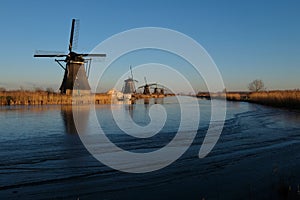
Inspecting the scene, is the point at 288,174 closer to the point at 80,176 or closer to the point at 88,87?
the point at 80,176

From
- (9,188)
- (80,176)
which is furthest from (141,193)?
(9,188)

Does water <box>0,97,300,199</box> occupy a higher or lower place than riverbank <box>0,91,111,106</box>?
lower

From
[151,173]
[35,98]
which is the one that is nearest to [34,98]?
[35,98]

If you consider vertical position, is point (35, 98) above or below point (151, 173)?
above

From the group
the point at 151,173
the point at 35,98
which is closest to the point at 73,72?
the point at 35,98

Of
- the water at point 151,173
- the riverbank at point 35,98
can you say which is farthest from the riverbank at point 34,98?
the water at point 151,173

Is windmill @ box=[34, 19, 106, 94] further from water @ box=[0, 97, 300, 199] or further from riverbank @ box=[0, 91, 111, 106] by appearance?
water @ box=[0, 97, 300, 199]

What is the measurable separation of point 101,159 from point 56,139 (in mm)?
3468

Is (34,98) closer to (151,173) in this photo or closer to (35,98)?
(35,98)

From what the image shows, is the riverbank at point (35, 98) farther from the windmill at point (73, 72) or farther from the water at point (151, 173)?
the water at point (151, 173)

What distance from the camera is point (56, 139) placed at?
417 inches

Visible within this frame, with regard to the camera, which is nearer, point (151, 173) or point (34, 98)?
point (151, 173)

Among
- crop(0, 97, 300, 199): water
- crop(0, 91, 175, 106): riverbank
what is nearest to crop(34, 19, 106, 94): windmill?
crop(0, 91, 175, 106): riverbank

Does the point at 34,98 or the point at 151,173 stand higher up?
the point at 34,98
